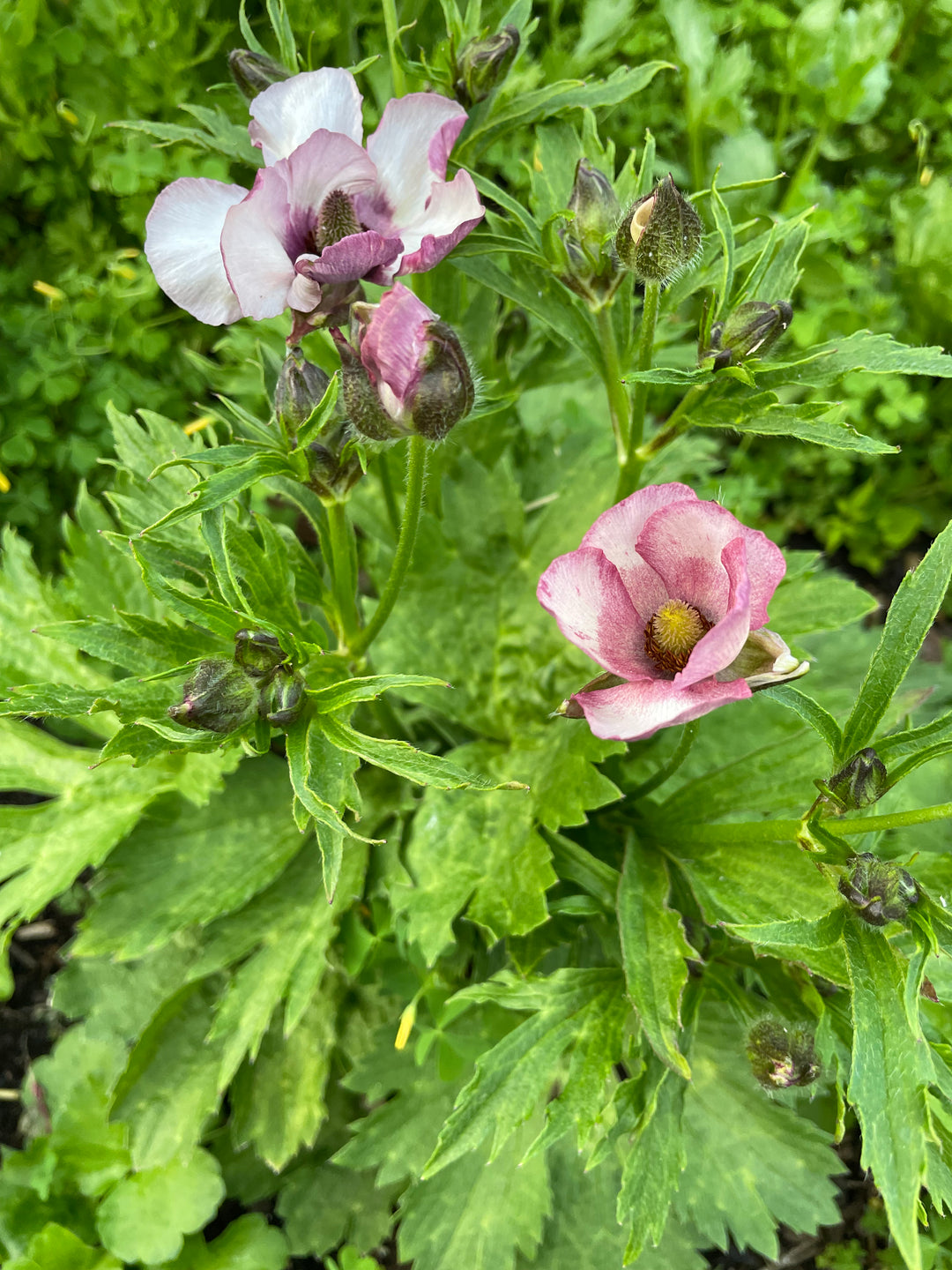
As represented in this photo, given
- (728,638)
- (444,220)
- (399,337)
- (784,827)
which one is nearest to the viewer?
(728,638)

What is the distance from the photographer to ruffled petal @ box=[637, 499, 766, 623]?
38.6 inches

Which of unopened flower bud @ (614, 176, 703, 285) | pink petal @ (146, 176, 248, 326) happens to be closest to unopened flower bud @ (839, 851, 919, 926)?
unopened flower bud @ (614, 176, 703, 285)

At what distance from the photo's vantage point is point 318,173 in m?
1.07

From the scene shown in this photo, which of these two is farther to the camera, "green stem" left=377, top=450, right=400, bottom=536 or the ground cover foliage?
"green stem" left=377, top=450, right=400, bottom=536

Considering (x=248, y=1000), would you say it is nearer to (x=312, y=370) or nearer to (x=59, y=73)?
(x=312, y=370)

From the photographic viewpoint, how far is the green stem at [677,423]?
1258mm

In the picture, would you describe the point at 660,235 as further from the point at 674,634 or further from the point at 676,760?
the point at 676,760

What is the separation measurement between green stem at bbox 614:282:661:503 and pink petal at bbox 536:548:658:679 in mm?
272

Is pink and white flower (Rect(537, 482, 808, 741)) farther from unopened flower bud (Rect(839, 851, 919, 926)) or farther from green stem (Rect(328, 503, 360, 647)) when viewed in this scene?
green stem (Rect(328, 503, 360, 647))

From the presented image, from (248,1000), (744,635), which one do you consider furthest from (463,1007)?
(744,635)

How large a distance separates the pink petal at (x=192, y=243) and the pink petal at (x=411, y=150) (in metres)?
0.14

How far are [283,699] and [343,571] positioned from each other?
284 millimetres

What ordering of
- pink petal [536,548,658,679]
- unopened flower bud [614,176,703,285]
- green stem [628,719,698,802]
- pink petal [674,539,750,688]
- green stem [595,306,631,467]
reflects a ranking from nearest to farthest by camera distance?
pink petal [674,539,750,688], pink petal [536,548,658,679], unopened flower bud [614,176,703,285], green stem [628,719,698,802], green stem [595,306,631,467]

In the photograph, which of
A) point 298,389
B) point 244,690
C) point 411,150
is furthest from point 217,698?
point 411,150
